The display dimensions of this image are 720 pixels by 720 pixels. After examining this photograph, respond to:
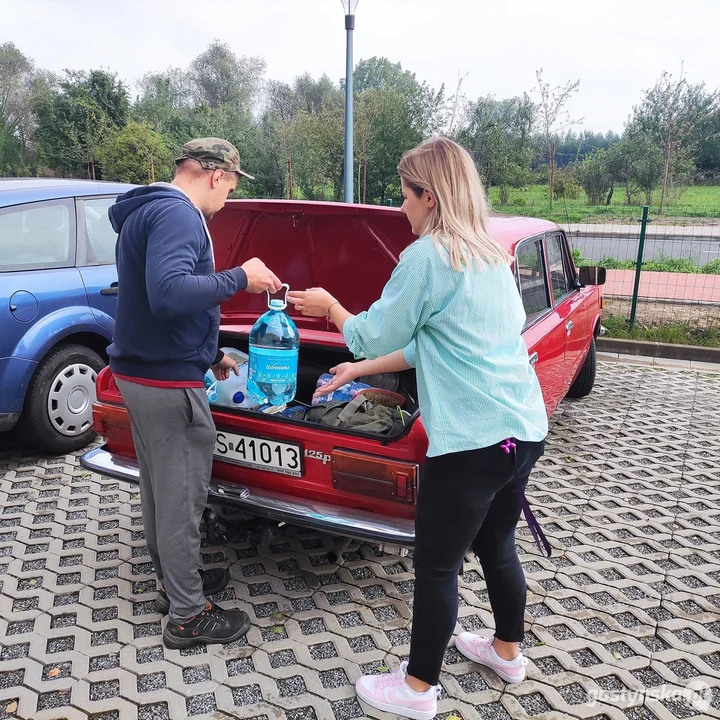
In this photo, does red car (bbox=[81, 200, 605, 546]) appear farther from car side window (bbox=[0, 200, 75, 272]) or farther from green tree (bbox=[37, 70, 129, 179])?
green tree (bbox=[37, 70, 129, 179])

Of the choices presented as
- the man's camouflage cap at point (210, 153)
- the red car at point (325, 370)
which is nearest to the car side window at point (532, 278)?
the red car at point (325, 370)

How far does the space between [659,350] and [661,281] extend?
155 inches

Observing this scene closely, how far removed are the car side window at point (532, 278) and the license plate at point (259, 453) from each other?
1532 millimetres

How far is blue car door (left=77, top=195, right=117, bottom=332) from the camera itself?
4539 mm

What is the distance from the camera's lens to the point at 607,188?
2588 centimetres

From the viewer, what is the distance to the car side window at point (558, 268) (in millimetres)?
4289

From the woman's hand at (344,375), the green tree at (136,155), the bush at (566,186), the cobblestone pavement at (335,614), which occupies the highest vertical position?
the green tree at (136,155)

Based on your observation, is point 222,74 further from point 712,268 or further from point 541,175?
point 712,268

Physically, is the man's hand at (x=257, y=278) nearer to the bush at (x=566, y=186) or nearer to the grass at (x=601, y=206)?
the grass at (x=601, y=206)

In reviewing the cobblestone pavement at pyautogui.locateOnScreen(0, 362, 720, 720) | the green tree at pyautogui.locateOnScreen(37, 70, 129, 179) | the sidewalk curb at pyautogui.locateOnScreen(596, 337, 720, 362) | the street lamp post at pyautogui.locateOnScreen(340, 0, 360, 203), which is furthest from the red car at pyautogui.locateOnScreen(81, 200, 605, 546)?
the green tree at pyautogui.locateOnScreen(37, 70, 129, 179)

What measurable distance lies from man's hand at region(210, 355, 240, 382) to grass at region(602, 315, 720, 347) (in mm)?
6735

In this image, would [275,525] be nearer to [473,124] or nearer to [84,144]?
[473,124]

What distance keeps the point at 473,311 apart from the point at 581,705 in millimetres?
1661

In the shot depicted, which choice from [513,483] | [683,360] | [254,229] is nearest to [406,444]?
[513,483]
